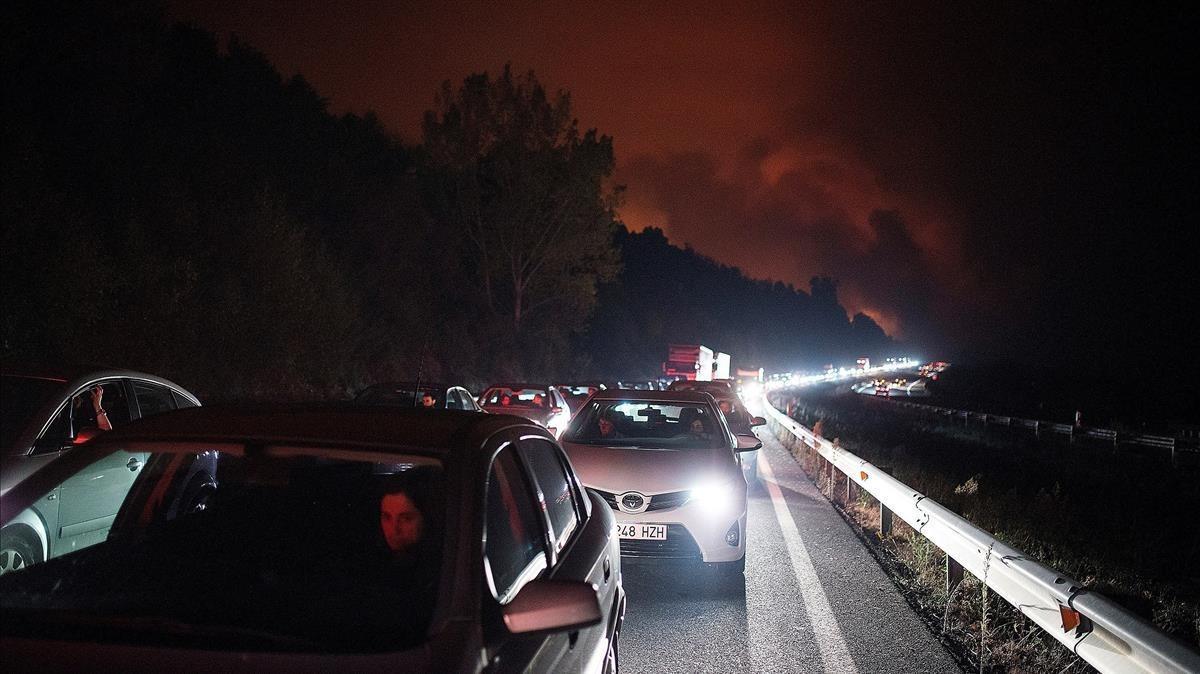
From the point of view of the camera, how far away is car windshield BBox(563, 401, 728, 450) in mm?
8539

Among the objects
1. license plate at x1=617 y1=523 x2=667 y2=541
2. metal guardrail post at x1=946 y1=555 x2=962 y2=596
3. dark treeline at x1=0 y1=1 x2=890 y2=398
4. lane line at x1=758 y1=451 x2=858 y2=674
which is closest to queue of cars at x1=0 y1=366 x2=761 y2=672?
lane line at x1=758 y1=451 x2=858 y2=674

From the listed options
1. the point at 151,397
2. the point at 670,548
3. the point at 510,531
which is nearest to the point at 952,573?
the point at 670,548

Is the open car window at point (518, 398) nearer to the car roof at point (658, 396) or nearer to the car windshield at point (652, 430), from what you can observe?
the car windshield at point (652, 430)

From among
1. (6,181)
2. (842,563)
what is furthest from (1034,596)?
(6,181)

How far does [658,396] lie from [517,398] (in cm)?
981

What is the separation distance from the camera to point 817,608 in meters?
6.36

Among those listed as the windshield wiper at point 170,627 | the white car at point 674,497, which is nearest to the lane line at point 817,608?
the white car at point 674,497

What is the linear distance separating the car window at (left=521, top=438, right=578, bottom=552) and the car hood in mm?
2846

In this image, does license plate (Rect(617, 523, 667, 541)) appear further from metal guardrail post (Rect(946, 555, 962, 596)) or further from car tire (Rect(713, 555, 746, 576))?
metal guardrail post (Rect(946, 555, 962, 596))

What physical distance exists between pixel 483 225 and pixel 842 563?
139 ft

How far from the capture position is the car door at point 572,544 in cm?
317

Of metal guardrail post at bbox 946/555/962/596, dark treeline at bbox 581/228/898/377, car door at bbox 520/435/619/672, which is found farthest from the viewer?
dark treeline at bbox 581/228/898/377

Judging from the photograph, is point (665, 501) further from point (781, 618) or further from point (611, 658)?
point (611, 658)

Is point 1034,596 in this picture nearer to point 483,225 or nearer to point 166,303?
point 166,303
